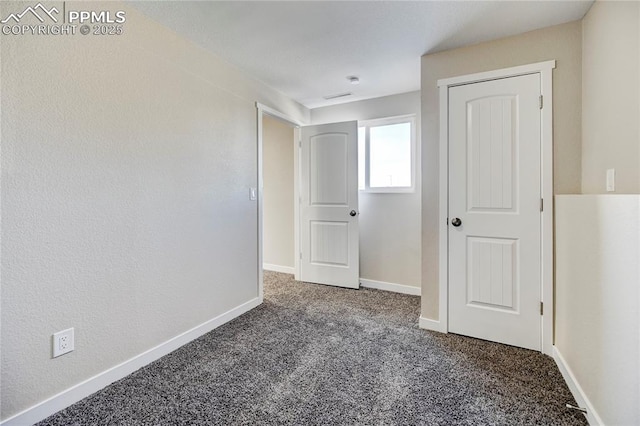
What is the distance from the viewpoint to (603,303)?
134cm

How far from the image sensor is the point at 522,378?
5.83 feet

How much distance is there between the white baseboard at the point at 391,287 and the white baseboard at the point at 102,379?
182 centimetres

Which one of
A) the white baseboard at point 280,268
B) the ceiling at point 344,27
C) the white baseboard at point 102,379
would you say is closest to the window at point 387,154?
the ceiling at point 344,27

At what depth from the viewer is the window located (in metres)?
3.46

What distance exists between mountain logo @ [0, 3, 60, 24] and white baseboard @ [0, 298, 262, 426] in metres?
1.85

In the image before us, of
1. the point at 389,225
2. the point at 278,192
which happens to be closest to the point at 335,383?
the point at 389,225

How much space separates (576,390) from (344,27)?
2.61 meters

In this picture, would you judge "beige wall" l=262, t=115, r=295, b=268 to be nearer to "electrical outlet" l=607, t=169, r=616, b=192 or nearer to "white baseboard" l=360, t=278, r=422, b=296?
"white baseboard" l=360, t=278, r=422, b=296

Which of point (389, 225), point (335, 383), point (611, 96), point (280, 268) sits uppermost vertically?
point (611, 96)

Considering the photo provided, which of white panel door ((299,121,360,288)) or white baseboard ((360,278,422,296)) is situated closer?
white baseboard ((360,278,422,296))

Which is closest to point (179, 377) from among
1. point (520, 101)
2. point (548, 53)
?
point (520, 101)

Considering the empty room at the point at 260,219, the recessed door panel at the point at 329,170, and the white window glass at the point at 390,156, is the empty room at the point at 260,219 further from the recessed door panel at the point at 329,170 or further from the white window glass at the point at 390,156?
the recessed door panel at the point at 329,170

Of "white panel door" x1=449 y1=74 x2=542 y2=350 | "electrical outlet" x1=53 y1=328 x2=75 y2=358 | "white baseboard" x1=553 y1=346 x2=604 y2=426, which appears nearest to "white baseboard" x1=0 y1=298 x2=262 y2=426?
"electrical outlet" x1=53 y1=328 x2=75 y2=358

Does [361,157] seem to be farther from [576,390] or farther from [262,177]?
[576,390]
